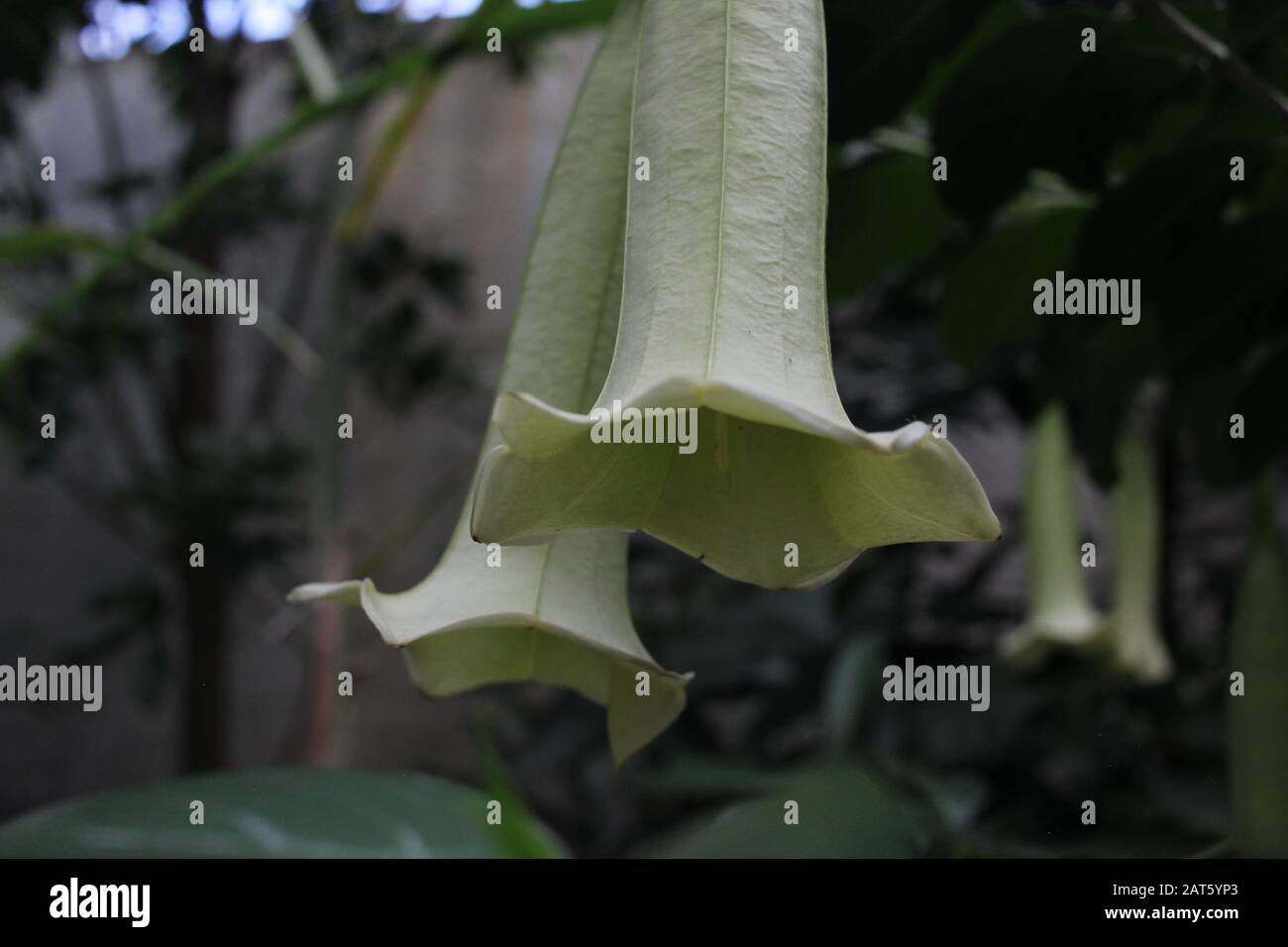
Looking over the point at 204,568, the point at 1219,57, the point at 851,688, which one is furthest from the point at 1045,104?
the point at 204,568

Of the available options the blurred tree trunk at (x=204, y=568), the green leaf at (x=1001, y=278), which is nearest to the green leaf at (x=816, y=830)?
the green leaf at (x=1001, y=278)

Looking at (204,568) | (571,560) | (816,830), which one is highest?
(204,568)

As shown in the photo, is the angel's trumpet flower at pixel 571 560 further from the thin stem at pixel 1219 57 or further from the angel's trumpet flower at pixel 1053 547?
the angel's trumpet flower at pixel 1053 547

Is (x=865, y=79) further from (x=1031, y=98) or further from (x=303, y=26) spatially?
(x=303, y=26)

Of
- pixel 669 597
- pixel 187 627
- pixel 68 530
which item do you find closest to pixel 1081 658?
pixel 669 597

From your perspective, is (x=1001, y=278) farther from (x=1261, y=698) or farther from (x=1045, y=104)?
(x=1261, y=698)

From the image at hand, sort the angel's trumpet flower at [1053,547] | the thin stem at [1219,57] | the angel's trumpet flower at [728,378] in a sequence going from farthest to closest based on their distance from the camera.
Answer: the angel's trumpet flower at [1053,547], the thin stem at [1219,57], the angel's trumpet flower at [728,378]

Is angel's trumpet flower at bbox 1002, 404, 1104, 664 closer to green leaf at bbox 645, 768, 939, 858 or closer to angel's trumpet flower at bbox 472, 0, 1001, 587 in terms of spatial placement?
green leaf at bbox 645, 768, 939, 858
